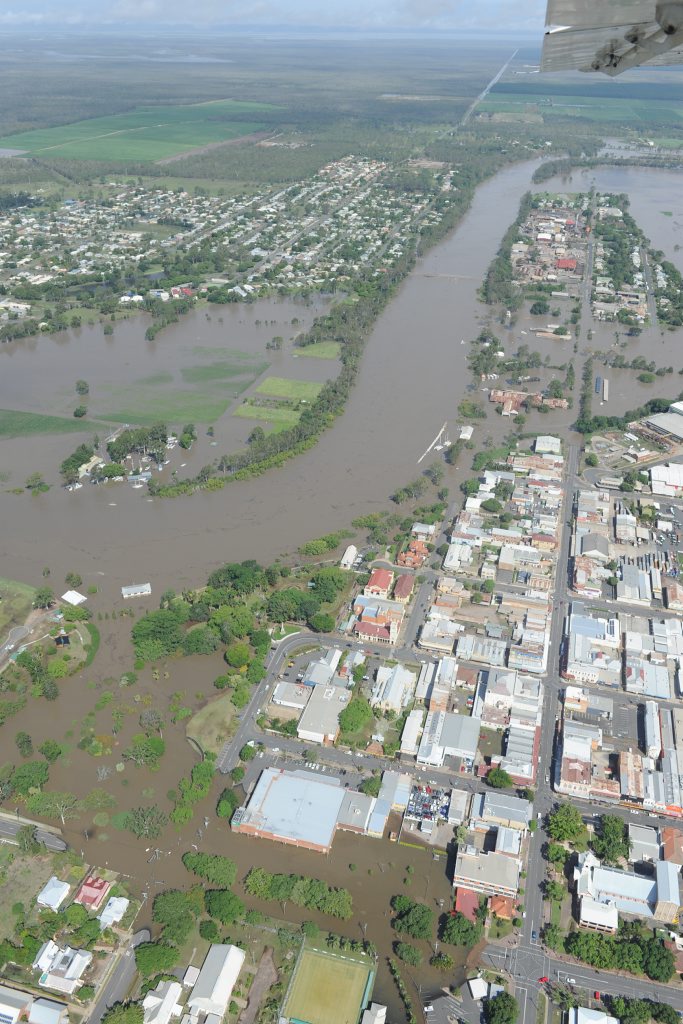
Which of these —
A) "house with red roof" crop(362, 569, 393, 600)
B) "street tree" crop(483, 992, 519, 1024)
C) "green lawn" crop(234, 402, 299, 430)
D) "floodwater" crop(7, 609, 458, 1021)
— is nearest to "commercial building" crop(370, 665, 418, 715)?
"house with red roof" crop(362, 569, 393, 600)

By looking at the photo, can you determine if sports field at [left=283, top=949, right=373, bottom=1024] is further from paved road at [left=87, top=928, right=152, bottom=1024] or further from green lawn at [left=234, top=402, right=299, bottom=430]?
green lawn at [left=234, top=402, right=299, bottom=430]

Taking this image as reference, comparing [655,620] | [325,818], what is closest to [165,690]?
[325,818]

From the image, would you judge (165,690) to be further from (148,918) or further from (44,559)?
(44,559)

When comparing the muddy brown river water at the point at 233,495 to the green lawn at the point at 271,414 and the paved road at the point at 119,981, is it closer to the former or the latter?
the green lawn at the point at 271,414

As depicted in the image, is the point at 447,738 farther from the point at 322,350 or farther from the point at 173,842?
the point at 322,350

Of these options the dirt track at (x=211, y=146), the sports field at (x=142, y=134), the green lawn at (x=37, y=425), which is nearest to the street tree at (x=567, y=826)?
the green lawn at (x=37, y=425)

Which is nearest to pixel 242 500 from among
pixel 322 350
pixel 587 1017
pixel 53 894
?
pixel 322 350

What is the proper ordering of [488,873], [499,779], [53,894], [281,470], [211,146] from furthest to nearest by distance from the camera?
[211,146]
[281,470]
[499,779]
[488,873]
[53,894]
